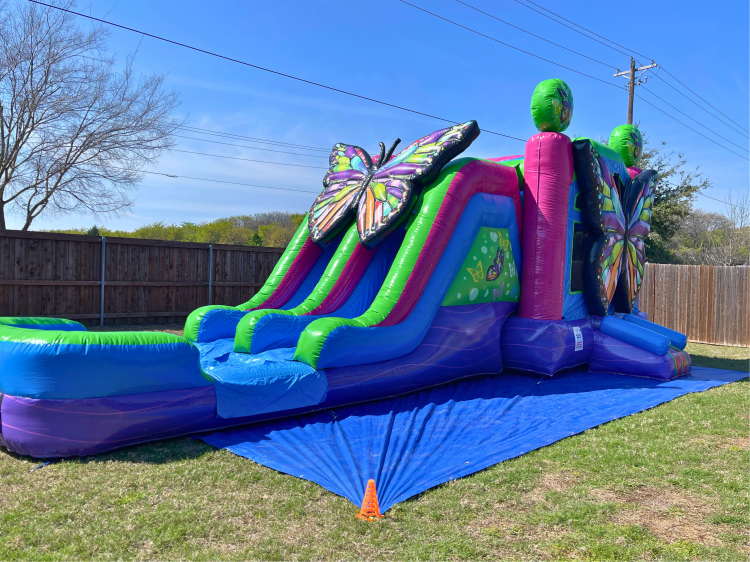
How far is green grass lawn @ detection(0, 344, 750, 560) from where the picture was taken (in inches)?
92.4

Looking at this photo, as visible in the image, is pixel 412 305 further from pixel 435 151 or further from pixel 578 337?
pixel 578 337

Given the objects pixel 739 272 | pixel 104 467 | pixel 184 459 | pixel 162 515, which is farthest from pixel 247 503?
pixel 739 272

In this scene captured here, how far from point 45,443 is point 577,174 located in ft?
17.9

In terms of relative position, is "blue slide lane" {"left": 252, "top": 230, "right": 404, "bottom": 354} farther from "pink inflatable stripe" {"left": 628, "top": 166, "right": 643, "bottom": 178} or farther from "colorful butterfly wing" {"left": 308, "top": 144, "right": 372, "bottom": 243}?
"pink inflatable stripe" {"left": 628, "top": 166, "right": 643, "bottom": 178}

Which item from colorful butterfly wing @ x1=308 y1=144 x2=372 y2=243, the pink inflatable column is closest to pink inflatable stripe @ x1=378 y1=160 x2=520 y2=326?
the pink inflatable column

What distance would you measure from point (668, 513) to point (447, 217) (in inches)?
126

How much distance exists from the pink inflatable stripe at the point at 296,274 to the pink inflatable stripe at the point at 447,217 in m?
Result: 1.86

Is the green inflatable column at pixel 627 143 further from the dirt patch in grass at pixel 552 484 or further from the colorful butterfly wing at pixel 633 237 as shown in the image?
the dirt patch in grass at pixel 552 484

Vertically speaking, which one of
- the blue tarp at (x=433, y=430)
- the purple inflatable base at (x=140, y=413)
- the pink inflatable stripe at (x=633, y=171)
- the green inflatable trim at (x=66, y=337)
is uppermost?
the pink inflatable stripe at (x=633, y=171)

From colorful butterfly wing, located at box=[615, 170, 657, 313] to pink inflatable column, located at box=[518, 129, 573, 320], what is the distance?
5.38ft

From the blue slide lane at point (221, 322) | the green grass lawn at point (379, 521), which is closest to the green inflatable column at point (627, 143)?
the blue slide lane at point (221, 322)

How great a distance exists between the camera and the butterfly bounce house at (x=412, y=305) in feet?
11.8

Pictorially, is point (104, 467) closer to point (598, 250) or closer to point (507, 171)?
point (507, 171)

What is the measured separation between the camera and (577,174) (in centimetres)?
630
